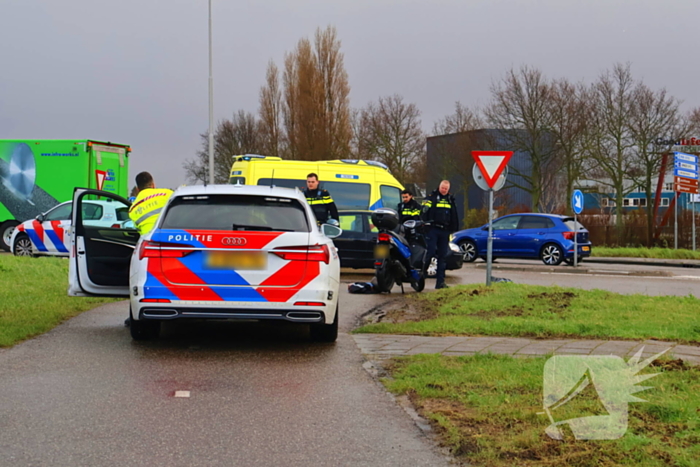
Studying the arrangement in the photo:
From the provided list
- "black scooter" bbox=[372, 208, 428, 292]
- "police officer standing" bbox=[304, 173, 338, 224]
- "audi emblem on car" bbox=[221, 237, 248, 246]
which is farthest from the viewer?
"police officer standing" bbox=[304, 173, 338, 224]

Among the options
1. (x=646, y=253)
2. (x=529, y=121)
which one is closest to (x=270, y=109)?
(x=529, y=121)

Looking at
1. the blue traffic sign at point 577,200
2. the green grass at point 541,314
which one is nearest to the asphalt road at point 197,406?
the green grass at point 541,314

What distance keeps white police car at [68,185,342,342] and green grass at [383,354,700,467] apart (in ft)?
3.88

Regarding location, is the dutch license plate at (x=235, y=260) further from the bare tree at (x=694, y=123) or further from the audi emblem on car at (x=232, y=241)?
the bare tree at (x=694, y=123)

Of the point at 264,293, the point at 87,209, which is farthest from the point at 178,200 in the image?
the point at 87,209

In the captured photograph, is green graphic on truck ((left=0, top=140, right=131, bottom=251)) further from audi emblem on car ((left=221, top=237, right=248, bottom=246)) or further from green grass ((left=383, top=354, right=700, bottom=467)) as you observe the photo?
green grass ((left=383, top=354, right=700, bottom=467))

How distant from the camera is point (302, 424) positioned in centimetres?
530

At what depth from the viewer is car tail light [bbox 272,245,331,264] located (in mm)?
7789

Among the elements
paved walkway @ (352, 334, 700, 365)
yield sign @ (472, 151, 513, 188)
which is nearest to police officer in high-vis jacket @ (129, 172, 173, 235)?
paved walkway @ (352, 334, 700, 365)

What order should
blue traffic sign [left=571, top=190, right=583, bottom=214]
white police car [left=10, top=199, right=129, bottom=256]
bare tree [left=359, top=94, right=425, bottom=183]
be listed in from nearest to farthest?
white police car [left=10, top=199, right=129, bottom=256] → blue traffic sign [left=571, top=190, right=583, bottom=214] → bare tree [left=359, top=94, right=425, bottom=183]

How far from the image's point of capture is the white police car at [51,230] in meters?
20.9

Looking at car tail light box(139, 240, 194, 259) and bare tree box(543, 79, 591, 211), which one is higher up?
bare tree box(543, 79, 591, 211)

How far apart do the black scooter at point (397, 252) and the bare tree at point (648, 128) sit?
28.2 m

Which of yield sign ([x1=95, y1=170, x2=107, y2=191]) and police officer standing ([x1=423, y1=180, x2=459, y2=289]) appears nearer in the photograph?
police officer standing ([x1=423, y1=180, x2=459, y2=289])
